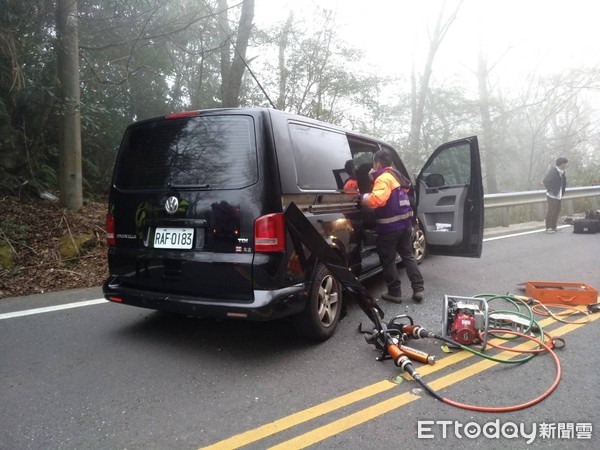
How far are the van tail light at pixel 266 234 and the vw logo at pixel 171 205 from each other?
673 mm

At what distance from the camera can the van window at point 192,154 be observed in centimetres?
299

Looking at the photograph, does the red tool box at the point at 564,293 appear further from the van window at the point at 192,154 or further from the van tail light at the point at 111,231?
the van tail light at the point at 111,231

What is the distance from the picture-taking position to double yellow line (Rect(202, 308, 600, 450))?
2.15 m

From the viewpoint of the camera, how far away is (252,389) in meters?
2.66

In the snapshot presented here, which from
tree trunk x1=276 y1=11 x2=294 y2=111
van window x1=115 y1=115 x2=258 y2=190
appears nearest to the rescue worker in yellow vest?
van window x1=115 y1=115 x2=258 y2=190

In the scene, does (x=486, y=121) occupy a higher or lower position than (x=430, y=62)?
lower

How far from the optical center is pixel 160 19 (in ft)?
27.9

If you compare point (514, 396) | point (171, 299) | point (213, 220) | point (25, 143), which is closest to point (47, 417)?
point (171, 299)

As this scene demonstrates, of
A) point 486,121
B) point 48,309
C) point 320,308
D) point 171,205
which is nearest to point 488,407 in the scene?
point 320,308

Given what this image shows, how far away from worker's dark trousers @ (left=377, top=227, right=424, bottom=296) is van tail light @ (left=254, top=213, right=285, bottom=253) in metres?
1.87

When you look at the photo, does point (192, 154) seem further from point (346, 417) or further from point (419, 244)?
point (419, 244)

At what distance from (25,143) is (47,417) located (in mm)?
6990

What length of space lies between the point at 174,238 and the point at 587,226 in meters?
9.27

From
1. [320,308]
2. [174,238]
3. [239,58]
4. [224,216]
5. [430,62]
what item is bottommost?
[320,308]
